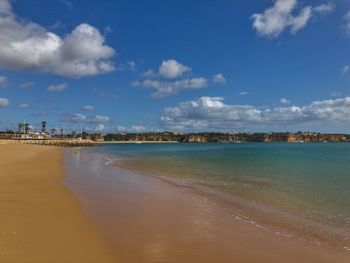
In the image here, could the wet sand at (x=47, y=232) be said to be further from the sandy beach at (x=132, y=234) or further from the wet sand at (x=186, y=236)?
the wet sand at (x=186, y=236)

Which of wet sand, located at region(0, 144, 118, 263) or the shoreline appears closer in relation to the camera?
wet sand, located at region(0, 144, 118, 263)

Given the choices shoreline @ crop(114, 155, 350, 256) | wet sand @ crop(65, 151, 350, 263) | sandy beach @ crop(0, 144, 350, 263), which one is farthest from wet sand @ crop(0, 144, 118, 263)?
shoreline @ crop(114, 155, 350, 256)

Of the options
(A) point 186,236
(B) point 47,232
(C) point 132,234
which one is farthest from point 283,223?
(B) point 47,232

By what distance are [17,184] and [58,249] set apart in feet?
37.9

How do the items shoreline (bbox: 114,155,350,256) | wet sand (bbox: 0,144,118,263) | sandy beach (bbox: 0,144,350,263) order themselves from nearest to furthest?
wet sand (bbox: 0,144,118,263) < sandy beach (bbox: 0,144,350,263) < shoreline (bbox: 114,155,350,256)

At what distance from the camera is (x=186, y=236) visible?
934cm

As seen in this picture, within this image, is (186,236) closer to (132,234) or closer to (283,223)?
(132,234)

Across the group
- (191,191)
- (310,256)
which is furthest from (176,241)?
(191,191)

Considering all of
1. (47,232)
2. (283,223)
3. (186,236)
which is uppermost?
(47,232)

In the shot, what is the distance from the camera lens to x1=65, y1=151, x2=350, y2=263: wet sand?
25.8ft

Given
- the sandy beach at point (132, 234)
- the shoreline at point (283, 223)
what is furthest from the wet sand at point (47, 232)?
the shoreline at point (283, 223)

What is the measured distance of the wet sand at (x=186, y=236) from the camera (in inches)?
309

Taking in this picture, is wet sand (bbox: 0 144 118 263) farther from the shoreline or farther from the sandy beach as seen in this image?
the shoreline

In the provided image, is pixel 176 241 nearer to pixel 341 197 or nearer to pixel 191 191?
pixel 191 191
